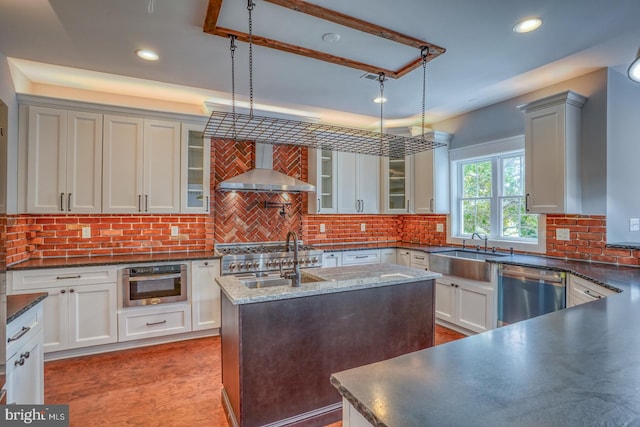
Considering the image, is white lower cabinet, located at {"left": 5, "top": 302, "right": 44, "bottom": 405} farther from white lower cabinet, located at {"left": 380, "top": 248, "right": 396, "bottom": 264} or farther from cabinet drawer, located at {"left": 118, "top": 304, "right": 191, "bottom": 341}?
white lower cabinet, located at {"left": 380, "top": 248, "right": 396, "bottom": 264}

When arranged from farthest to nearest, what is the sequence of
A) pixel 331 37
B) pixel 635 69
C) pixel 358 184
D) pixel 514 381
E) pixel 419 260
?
pixel 358 184 < pixel 419 260 < pixel 331 37 < pixel 635 69 < pixel 514 381

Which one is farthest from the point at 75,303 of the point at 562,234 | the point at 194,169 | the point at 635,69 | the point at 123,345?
the point at 562,234

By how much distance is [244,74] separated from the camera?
3.00m

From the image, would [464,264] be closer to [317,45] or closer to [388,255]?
[388,255]

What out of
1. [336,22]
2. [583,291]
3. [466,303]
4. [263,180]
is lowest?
[466,303]

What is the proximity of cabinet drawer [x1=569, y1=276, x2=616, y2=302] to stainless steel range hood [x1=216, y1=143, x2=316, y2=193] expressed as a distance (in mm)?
2785

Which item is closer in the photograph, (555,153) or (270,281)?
(270,281)

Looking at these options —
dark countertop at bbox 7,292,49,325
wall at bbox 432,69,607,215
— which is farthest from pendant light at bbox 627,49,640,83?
dark countertop at bbox 7,292,49,325

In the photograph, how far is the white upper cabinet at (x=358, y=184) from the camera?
466cm

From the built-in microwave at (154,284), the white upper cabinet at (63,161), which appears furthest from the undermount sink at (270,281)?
the white upper cabinet at (63,161)

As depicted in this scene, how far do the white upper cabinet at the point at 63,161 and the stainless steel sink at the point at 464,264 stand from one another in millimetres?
3828

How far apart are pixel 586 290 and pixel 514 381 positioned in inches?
87.4

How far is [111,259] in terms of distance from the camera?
10.8 feet

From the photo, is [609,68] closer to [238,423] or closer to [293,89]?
[293,89]
